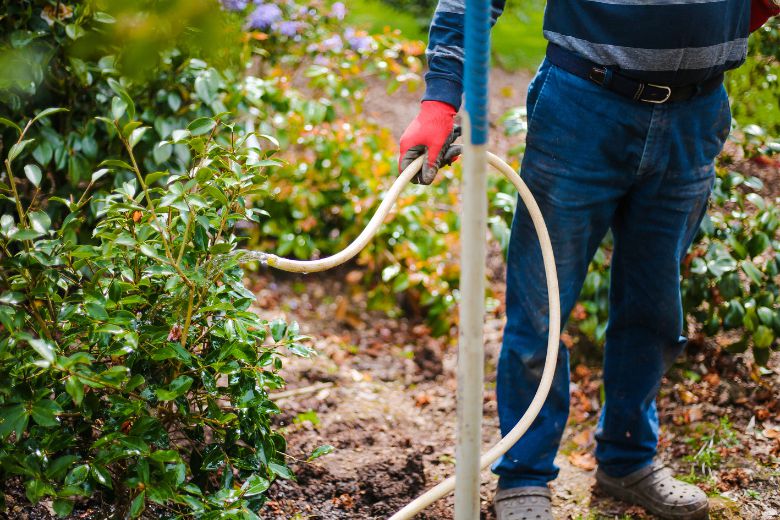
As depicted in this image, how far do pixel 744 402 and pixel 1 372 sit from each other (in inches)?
91.0

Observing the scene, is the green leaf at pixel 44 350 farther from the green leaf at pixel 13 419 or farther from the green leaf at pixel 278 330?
the green leaf at pixel 278 330

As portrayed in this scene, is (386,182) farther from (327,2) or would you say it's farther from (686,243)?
(686,243)

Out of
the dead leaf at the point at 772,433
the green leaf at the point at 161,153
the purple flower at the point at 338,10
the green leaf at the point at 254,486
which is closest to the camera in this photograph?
the green leaf at the point at 254,486

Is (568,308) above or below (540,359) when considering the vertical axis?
above

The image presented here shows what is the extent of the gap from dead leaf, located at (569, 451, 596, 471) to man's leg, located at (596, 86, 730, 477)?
20 cm

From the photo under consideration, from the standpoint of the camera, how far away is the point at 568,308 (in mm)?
2057

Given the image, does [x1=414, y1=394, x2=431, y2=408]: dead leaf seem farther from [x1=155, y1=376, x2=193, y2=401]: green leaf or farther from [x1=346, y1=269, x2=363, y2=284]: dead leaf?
[x1=155, y1=376, x2=193, y2=401]: green leaf

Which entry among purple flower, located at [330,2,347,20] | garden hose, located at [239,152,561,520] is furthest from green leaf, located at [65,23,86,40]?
purple flower, located at [330,2,347,20]

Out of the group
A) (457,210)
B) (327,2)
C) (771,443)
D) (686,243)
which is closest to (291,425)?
(686,243)

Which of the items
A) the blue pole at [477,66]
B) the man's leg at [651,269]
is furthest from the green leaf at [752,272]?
the blue pole at [477,66]

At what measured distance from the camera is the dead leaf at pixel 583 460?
2.51 meters

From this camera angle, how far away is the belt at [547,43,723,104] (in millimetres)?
1788

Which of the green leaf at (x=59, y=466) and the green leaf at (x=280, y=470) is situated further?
the green leaf at (x=280, y=470)

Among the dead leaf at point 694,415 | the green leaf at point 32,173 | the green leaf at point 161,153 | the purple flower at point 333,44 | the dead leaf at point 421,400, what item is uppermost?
the purple flower at point 333,44
